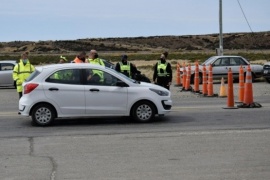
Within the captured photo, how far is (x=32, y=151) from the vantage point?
10.1m

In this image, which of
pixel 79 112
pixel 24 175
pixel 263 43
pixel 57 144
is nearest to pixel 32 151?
pixel 57 144

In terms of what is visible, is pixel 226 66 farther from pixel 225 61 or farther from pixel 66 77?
pixel 66 77

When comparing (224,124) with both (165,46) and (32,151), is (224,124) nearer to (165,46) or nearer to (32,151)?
(32,151)

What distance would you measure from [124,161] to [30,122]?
5.64 m

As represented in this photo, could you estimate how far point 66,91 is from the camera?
1330cm

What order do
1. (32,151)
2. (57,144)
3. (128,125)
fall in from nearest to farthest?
1. (32,151)
2. (57,144)
3. (128,125)

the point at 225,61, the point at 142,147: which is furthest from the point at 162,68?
the point at 225,61

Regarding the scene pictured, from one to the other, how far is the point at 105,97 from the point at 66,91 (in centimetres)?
94

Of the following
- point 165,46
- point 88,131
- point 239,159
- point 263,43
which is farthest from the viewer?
point 165,46

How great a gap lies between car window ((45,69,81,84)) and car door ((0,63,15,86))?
15343 mm

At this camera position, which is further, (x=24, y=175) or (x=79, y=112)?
(x=79, y=112)

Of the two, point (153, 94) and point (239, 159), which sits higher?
point (153, 94)

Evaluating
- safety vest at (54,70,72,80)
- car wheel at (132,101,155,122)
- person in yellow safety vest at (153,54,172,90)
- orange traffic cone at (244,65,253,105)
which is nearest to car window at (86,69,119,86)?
safety vest at (54,70,72,80)

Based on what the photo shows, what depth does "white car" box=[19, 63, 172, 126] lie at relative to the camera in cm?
1330
